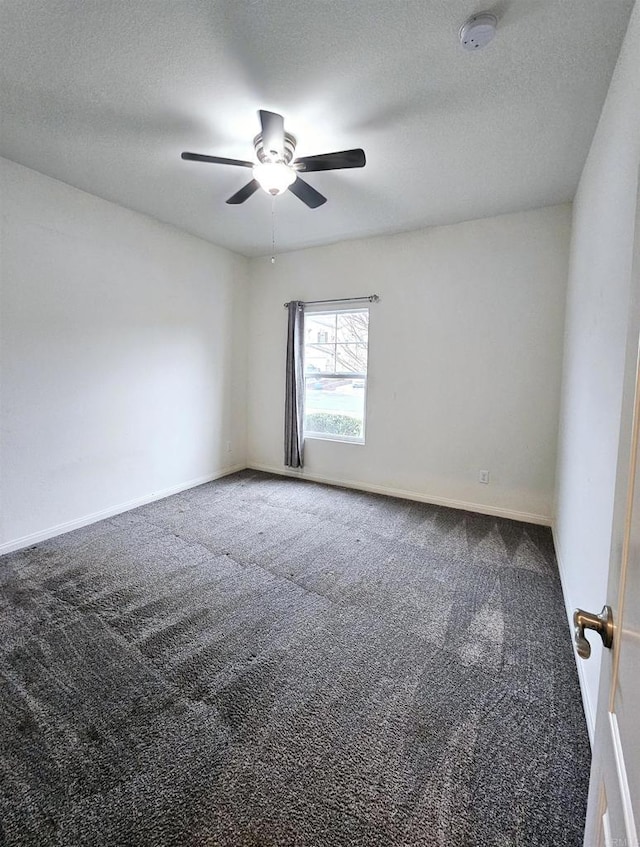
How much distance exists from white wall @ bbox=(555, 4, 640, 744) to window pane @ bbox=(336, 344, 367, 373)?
2000 mm

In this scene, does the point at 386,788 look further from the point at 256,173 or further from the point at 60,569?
the point at 256,173

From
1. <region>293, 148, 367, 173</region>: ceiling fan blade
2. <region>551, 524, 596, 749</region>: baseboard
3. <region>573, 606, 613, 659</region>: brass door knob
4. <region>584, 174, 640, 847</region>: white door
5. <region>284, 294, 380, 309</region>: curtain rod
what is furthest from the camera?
<region>284, 294, 380, 309</region>: curtain rod

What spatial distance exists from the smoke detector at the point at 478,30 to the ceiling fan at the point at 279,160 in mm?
560

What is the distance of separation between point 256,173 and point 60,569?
2737mm

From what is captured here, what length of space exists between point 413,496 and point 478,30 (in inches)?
130

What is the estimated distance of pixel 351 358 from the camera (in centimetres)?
415

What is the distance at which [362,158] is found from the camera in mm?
1898

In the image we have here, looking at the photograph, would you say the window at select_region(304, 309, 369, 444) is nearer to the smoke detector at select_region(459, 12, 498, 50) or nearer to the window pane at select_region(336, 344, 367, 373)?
the window pane at select_region(336, 344, 367, 373)

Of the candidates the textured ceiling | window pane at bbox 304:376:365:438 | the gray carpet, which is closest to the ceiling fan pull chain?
the textured ceiling

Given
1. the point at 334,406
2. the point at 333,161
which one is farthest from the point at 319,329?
Answer: the point at 333,161

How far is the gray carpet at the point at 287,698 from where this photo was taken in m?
1.10

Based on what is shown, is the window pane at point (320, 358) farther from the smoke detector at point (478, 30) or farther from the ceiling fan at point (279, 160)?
the smoke detector at point (478, 30)

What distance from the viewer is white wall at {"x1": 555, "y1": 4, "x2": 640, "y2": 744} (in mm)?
1349

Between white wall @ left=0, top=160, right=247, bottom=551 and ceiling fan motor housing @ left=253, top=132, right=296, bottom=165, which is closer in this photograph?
ceiling fan motor housing @ left=253, top=132, right=296, bottom=165
